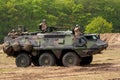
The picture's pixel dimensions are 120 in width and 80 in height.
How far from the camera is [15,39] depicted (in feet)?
88.1

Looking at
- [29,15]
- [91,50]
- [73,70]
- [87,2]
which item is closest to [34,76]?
[73,70]

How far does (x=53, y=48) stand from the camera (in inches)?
1020

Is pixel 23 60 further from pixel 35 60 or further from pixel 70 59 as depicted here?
pixel 70 59

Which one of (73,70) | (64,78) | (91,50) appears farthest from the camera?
(91,50)

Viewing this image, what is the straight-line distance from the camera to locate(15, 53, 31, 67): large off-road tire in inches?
1061

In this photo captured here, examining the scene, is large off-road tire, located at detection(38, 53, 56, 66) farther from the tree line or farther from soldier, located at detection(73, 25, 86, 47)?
the tree line

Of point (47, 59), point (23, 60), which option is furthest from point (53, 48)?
point (23, 60)

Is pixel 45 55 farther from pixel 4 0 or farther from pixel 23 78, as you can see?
pixel 4 0

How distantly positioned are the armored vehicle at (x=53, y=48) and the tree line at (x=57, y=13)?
180 feet

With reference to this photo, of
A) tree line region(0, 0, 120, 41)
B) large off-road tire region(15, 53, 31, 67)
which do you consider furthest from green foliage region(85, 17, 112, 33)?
large off-road tire region(15, 53, 31, 67)

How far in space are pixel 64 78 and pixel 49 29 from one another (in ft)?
25.7

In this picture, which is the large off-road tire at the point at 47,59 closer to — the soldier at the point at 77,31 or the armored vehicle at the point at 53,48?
the armored vehicle at the point at 53,48

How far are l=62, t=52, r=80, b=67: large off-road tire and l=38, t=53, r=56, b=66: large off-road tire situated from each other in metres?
0.75

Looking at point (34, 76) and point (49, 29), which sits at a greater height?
point (49, 29)
